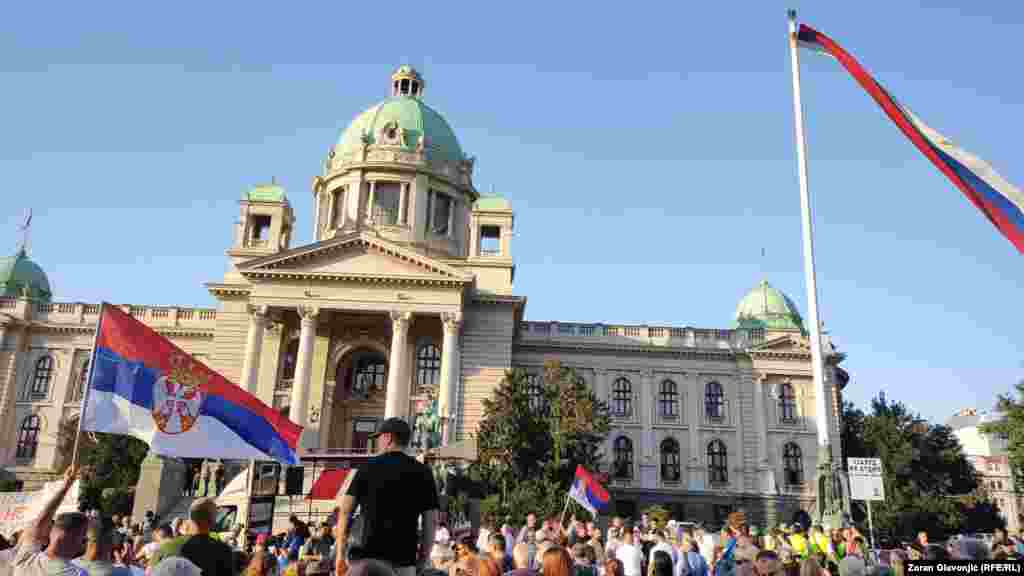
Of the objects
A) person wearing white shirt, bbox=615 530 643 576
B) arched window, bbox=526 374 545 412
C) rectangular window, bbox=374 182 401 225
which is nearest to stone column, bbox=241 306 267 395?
rectangular window, bbox=374 182 401 225

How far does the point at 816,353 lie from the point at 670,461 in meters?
32.7

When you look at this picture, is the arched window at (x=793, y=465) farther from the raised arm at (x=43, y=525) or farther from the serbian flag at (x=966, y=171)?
the raised arm at (x=43, y=525)

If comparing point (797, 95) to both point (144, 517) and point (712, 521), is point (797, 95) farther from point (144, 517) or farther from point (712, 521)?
point (712, 521)

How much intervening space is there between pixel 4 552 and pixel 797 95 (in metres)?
20.2

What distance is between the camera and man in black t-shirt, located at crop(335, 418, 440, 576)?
6.20m

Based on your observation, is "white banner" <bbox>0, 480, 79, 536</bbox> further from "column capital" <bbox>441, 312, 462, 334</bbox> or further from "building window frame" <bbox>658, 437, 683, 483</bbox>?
"building window frame" <bbox>658, 437, 683, 483</bbox>

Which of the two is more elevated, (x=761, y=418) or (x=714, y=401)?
(x=714, y=401)

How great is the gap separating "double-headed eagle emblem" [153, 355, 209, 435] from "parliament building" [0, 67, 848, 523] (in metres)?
31.0

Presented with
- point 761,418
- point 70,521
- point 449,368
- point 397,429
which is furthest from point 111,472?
point 397,429

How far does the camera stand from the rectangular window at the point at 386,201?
55688 millimetres

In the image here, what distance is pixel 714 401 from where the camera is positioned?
5156 cm

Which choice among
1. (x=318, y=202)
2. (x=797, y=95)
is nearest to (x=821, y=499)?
(x=797, y=95)

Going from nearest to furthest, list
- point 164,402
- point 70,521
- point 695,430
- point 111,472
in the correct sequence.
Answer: point 70,521 → point 164,402 → point 111,472 → point 695,430

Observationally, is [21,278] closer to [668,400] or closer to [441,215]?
[441,215]
